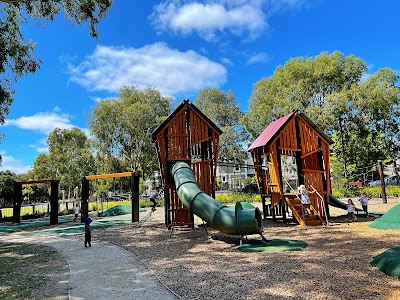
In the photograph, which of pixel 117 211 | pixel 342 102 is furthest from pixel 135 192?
pixel 342 102

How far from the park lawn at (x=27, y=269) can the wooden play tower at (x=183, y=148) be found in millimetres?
5384

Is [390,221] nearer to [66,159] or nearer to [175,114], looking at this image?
[175,114]

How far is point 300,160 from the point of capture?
14961mm

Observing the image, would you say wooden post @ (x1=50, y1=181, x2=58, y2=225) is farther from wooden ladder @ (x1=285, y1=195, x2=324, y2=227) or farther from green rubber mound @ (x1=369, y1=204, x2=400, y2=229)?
green rubber mound @ (x1=369, y1=204, x2=400, y2=229)

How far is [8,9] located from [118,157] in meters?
30.1

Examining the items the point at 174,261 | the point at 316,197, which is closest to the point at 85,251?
the point at 174,261

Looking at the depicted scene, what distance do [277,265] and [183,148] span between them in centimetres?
836

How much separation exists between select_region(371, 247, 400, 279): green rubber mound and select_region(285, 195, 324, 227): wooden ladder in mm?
6467

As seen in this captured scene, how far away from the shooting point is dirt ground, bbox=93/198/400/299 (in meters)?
5.46

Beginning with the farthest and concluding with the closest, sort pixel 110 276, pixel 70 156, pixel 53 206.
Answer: pixel 70 156 < pixel 53 206 < pixel 110 276

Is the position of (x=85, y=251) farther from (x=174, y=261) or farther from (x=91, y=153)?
(x=91, y=153)

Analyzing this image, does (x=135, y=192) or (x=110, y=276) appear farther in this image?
(x=135, y=192)

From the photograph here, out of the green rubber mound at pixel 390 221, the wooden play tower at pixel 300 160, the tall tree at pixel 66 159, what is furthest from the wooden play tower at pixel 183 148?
the tall tree at pixel 66 159

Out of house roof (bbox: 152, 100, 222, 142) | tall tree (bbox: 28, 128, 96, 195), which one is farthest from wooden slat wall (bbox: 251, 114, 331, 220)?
tall tree (bbox: 28, 128, 96, 195)
